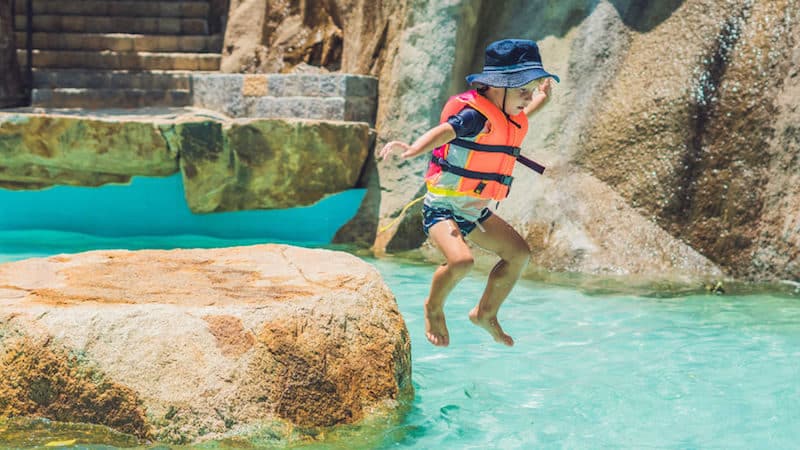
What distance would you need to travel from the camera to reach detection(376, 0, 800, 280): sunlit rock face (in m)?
7.29

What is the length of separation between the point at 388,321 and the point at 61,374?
134 centimetres

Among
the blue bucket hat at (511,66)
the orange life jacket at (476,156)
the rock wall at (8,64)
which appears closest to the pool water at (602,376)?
the orange life jacket at (476,156)

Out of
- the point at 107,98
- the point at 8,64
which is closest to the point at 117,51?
the point at 107,98

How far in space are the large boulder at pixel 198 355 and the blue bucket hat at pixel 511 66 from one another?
1055mm

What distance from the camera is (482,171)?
440 centimetres

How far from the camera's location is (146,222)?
9320 mm

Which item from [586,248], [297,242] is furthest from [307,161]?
[586,248]

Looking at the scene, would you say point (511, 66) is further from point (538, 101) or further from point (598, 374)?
point (598, 374)

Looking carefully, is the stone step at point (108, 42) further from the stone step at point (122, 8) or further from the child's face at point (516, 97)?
the child's face at point (516, 97)

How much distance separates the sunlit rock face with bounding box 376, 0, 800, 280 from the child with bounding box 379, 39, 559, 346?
120 inches

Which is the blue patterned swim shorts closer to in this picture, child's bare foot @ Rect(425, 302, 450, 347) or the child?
the child

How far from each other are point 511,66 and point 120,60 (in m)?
9.00

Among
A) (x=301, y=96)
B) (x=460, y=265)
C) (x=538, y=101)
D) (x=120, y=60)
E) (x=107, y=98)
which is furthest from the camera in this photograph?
(x=120, y=60)

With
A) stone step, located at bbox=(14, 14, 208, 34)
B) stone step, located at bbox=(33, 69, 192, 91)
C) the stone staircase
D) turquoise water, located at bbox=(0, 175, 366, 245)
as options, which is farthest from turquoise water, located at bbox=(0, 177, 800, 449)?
stone step, located at bbox=(14, 14, 208, 34)
